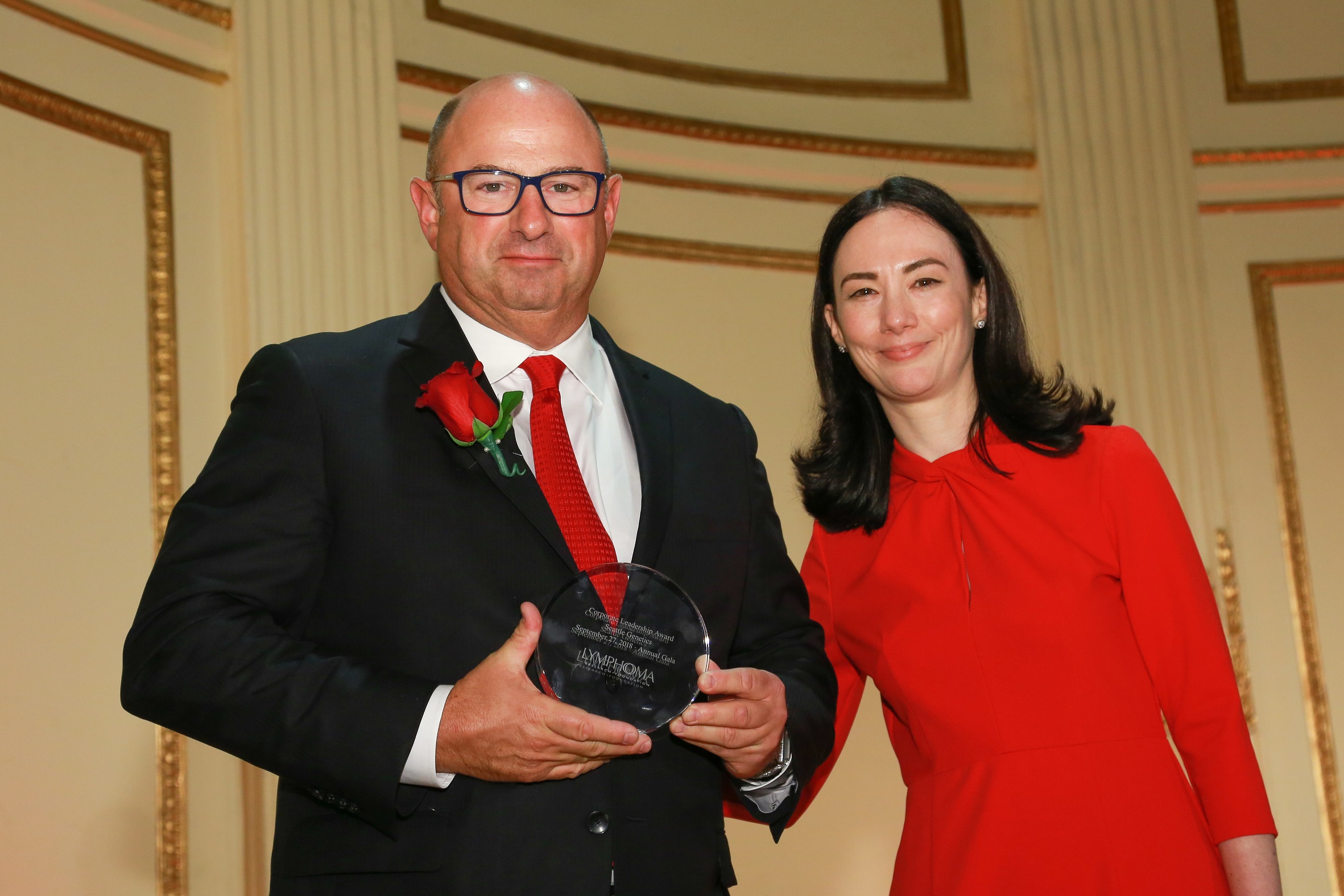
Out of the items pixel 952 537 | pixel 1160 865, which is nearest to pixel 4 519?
pixel 952 537

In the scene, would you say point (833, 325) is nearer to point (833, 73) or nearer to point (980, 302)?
point (980, 302)

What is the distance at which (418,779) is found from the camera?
179 centimetres

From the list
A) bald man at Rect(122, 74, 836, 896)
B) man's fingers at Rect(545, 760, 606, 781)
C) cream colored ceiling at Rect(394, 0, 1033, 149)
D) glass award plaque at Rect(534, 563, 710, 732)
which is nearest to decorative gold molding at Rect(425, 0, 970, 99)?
cream colored ceiling at Rect(394, 0, 1033, 149)

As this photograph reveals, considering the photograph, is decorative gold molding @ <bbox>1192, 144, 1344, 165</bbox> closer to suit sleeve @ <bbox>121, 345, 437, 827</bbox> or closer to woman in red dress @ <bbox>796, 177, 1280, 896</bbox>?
woman in red dress @ <bbox>796, 177, 1280, 896</bbox>

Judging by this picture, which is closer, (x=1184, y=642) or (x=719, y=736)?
(x=719, y=736)

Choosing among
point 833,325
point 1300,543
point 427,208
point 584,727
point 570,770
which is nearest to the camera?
point 584,727

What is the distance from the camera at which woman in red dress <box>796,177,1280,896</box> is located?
2203 mm

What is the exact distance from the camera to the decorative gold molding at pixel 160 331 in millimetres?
3443

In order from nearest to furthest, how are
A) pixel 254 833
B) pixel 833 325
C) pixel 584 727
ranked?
pixel 584 727 → pixel 833 325 → pixel 254 833

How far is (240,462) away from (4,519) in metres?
1.69

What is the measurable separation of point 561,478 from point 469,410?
17 centimetres

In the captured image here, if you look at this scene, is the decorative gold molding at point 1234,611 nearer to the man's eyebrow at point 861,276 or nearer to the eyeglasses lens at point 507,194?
the man's eyebrow at point 861,276

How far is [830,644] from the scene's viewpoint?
2605 mm

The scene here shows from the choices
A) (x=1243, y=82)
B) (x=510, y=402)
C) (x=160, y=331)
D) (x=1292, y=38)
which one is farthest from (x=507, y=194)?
(x=1292, y=38)
